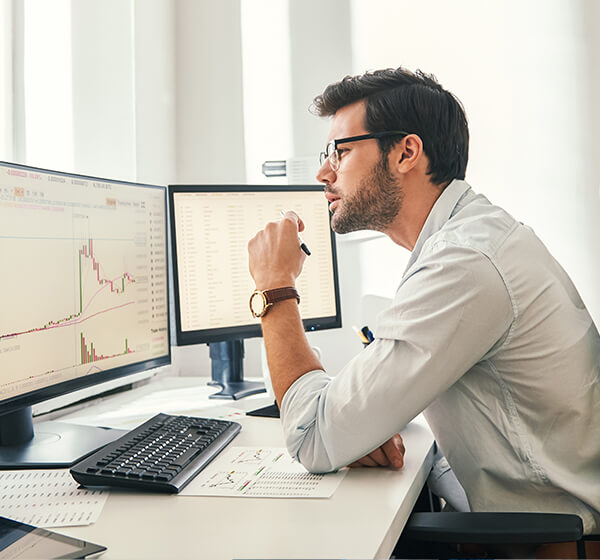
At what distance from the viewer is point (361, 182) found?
1.26 meters

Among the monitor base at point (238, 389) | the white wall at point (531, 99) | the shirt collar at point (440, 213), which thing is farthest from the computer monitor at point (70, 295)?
the white wall at point (531, 99)

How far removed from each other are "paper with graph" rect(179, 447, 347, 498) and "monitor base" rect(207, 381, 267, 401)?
50 centimetres

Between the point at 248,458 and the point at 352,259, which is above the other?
the point at 352,259

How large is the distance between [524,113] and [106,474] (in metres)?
1.52

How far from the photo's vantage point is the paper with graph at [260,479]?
2.95 ft

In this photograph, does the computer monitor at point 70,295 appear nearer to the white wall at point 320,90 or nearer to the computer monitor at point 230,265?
the computer monitor at point 230,265

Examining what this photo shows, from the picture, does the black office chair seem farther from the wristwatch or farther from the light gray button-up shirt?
the wristwatch

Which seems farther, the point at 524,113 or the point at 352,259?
the point at 352,259

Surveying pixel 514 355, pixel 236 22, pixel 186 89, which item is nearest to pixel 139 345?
pixel 514 355

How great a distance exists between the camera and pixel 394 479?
0.96 meters

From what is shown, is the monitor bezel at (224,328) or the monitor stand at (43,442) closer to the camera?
the monitor stand at (43,442)

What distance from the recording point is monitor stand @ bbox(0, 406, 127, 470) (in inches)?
40.8

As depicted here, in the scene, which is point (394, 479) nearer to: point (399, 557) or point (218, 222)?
point (399, 557)

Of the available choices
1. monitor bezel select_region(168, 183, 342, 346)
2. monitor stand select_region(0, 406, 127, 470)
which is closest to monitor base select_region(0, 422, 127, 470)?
monitor stand select_region(0, 406, 127, 470)
